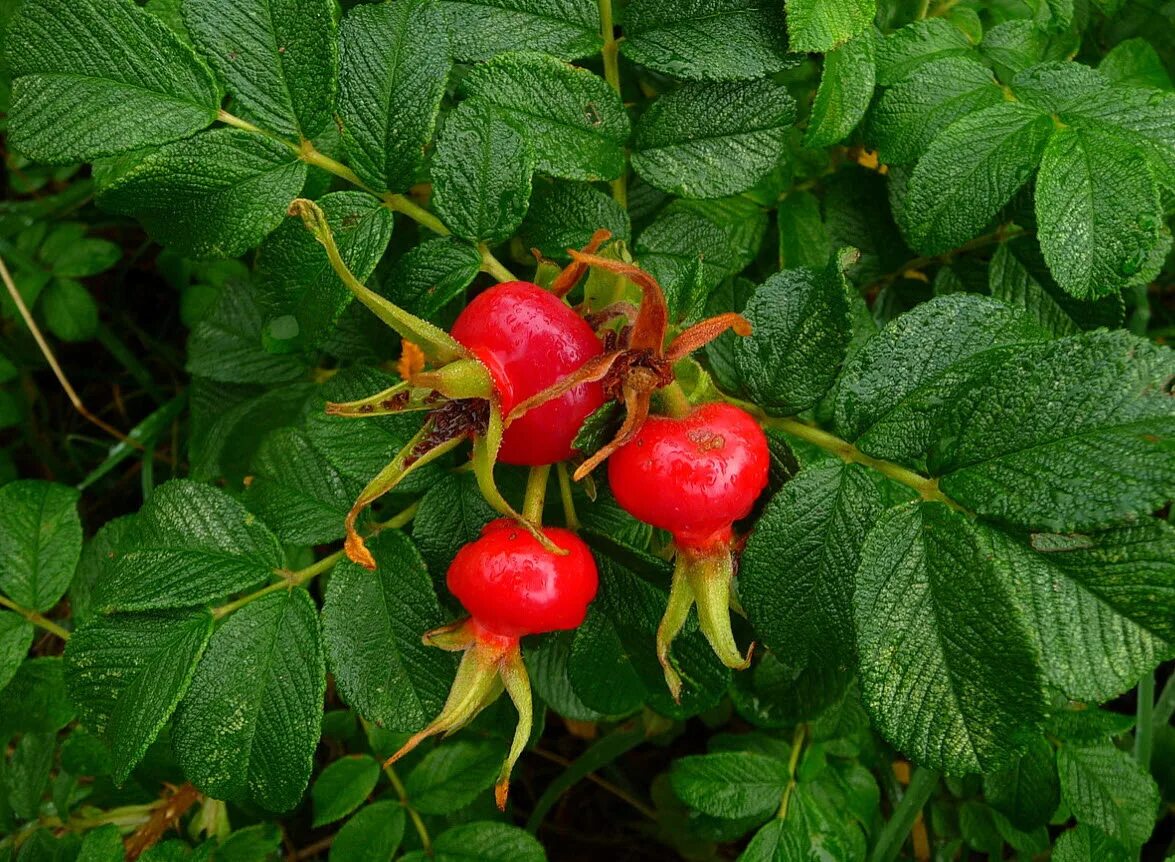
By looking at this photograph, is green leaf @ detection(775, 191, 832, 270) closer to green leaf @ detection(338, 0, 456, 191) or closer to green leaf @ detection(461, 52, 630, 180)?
green leaf @ detection(461, 52, 630, 180)


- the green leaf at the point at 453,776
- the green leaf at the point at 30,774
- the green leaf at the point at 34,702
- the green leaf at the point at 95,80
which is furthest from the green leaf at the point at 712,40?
the green leaf at the point at 30,774

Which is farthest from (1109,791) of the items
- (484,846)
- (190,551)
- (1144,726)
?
(190,551)

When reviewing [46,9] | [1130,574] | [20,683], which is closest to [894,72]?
[1130,574]

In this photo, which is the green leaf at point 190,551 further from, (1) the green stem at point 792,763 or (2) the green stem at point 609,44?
(1) the green stem at point 792,763

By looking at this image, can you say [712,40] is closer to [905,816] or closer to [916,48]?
[916,48]

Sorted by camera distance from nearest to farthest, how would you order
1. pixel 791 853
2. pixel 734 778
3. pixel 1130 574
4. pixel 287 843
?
pixel 1130 574
pixel 791 853
pixel 734 778
pixel 287 843

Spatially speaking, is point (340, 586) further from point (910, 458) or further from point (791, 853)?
point (791, 853)

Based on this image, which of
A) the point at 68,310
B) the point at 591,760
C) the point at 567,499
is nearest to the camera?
the point at 567,499
